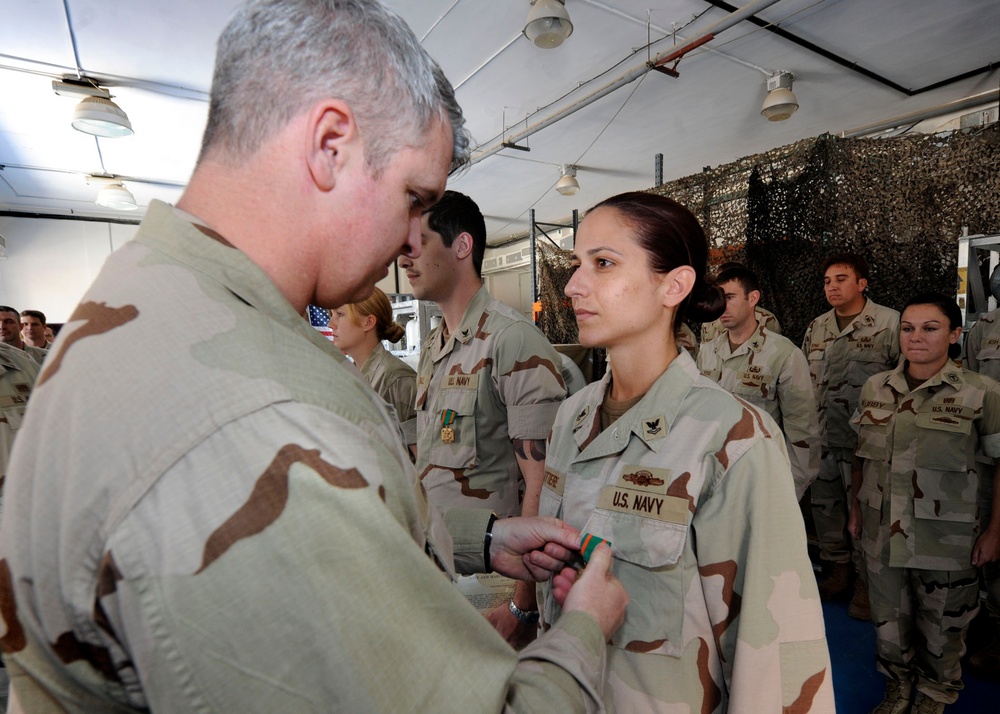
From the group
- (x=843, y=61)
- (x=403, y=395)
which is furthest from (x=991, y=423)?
(x=843, y=61)

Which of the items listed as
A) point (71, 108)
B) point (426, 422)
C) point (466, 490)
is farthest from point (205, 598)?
point (71, 108)

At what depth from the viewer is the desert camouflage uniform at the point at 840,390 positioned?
3.83 metres

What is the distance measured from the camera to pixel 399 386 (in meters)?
2.88

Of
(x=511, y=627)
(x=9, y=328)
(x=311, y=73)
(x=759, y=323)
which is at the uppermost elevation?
(x=9, y=328)

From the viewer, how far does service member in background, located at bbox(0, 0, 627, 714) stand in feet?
1.32

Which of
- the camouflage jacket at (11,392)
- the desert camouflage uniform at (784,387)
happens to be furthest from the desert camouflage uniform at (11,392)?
the desert camouflage uniform at (784,387)

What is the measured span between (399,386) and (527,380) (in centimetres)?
108

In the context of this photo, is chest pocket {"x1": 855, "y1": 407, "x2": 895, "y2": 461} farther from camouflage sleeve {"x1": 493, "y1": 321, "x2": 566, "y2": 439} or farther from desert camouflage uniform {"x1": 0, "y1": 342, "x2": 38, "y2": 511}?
desert camouflage uniform {"x1": 0, "y1": 342, "x2": 38, "y2": 511}

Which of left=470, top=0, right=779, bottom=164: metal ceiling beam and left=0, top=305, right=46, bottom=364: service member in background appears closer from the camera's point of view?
left=470, top=0, right=779, bottom=164: metal ceiling beam

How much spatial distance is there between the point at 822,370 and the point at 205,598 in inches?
184

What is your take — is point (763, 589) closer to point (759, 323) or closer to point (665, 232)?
point (665, 232)

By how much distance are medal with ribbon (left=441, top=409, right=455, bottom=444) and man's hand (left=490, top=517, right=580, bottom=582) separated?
0.88m

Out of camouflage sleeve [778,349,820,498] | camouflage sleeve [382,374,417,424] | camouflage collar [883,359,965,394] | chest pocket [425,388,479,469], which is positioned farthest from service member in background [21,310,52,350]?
camouflage collar [883,359,965,394]

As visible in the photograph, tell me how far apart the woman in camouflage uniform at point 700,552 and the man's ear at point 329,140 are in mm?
915
